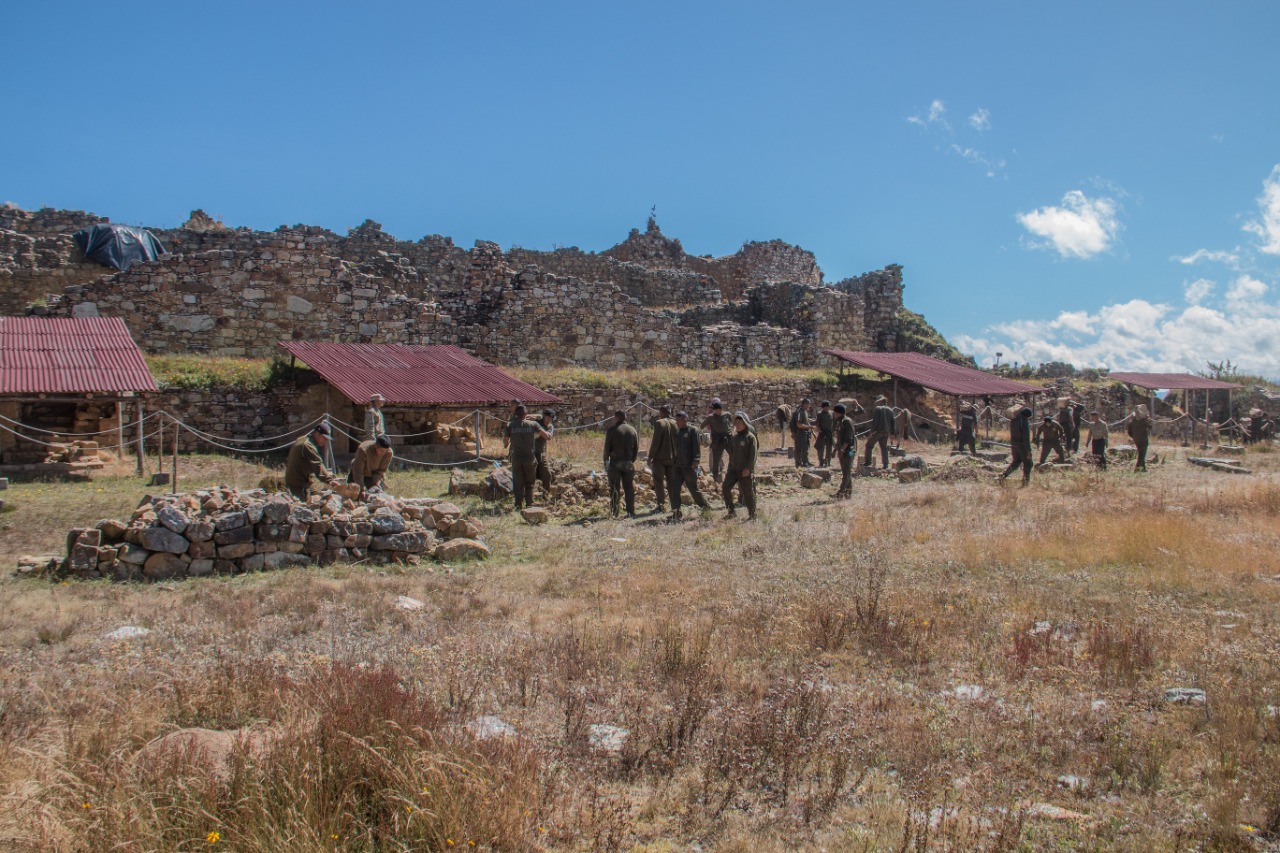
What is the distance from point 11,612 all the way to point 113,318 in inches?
460

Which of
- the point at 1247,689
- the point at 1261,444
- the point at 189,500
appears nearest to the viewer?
the point at 1247,689

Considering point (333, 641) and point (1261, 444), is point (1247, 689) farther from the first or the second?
point (1261, 444)

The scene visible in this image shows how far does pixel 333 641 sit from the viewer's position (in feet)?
18.9

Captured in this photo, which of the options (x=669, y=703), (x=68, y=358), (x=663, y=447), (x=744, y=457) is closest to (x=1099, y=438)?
(x=744, y=457)

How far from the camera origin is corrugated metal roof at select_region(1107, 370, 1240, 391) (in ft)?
94.0

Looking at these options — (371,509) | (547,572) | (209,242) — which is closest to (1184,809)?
(547,572)

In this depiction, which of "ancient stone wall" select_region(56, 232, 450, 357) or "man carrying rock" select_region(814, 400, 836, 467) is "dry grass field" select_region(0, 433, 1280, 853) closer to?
"man carrying rock" select_region(814, 400, 836, 467)

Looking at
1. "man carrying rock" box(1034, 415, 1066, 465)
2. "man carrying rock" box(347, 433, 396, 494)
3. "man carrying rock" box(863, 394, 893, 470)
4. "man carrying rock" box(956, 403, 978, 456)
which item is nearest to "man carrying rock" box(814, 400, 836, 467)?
"man carrying rock" box(863, 394, 893, 470)

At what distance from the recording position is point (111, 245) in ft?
70.8

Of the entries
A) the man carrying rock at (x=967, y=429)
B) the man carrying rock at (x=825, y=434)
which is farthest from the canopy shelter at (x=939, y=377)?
the man carrying rock at (x=825, y=434)

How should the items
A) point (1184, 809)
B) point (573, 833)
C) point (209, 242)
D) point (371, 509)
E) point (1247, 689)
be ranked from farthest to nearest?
point (209, 242)
point (371, 509)
point (1247, 689)
point (1184, 809)
point (573, 833)

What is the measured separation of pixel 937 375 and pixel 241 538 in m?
19.7

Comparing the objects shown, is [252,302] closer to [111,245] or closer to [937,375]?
[111,245]

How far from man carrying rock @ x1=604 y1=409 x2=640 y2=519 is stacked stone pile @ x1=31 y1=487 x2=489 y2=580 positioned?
10.1 feet
